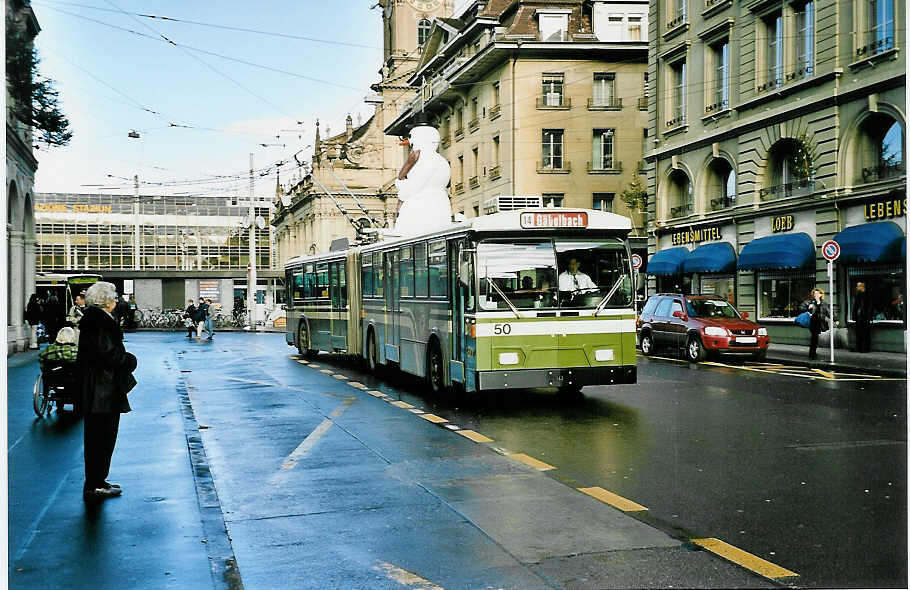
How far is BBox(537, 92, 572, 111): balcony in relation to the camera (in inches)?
1799

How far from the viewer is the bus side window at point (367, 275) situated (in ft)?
66.3

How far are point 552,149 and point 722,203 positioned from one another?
1376cm

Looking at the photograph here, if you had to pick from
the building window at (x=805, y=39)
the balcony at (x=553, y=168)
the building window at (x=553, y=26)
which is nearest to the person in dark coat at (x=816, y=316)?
the building window at (x=805, y=39)

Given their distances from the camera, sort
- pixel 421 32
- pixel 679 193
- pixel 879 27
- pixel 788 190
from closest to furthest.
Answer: pixel 879 27
pixel 788 190
pixel 679 193
pixel 421 32

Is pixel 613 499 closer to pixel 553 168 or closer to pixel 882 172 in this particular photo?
pixel 882 172

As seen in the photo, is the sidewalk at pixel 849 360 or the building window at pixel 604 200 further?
the building window at pixel 604 200

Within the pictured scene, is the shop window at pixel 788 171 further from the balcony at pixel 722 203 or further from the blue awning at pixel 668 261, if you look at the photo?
the blue awning at pixel 668 261

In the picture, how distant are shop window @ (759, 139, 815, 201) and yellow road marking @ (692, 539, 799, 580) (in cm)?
2326

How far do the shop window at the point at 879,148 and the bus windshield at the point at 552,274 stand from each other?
12.4 m

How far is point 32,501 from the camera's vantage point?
7.59 m

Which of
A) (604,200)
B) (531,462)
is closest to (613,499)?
(531,462)

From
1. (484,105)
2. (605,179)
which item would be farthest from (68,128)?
(484,105)

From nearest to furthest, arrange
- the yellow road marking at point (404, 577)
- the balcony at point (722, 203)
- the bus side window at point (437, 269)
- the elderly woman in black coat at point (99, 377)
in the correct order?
the yellow road marking at point (404, 577), the elderly woman in black coat at point (99, 377), the bus side window at point (437, 269), the balcony at point (722, 203)

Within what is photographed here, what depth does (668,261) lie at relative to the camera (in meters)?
35.1
